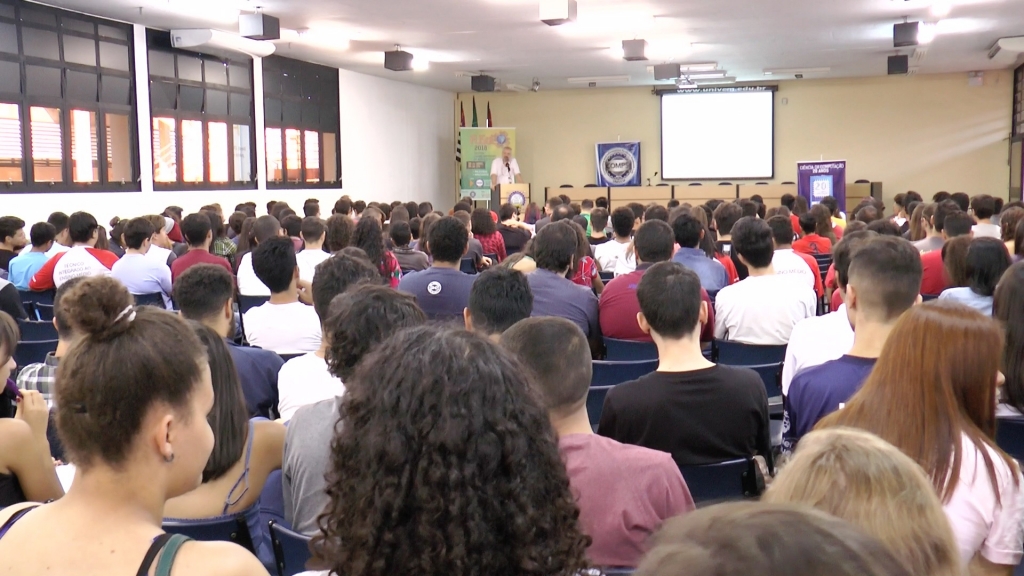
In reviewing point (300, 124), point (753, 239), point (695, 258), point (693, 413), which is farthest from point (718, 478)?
point (300, 124)

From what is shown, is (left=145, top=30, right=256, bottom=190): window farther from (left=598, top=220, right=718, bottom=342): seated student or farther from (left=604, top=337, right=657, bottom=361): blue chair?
(left=604, top=337, right=657, bottom=361): blue chair

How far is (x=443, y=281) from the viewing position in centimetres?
516

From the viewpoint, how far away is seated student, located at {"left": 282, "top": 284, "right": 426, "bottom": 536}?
2334mm

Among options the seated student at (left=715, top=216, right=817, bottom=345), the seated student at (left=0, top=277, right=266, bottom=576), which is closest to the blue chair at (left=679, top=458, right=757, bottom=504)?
the seated student at (left=0, top=277, right=266, bottom=576)

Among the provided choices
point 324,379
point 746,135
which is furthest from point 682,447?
point 746,135

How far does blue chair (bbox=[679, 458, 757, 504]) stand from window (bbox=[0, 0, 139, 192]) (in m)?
8.60

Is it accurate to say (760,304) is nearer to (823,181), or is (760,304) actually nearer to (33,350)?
(33,350)

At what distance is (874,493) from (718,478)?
1.62 meters

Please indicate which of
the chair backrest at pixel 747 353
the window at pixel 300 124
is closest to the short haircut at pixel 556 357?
the chair backrest at pixel 747 353

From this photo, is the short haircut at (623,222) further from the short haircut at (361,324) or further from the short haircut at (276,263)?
the short haircut at (361,324)

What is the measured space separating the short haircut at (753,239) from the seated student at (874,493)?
11.9ft

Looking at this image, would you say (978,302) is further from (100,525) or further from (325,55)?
(325,55)

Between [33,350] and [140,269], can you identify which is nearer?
[33,350]

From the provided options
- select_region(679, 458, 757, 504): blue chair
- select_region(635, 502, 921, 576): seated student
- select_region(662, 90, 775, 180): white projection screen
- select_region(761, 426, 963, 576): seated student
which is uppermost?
select_region(662, 90, 775, 180): white projection screen
